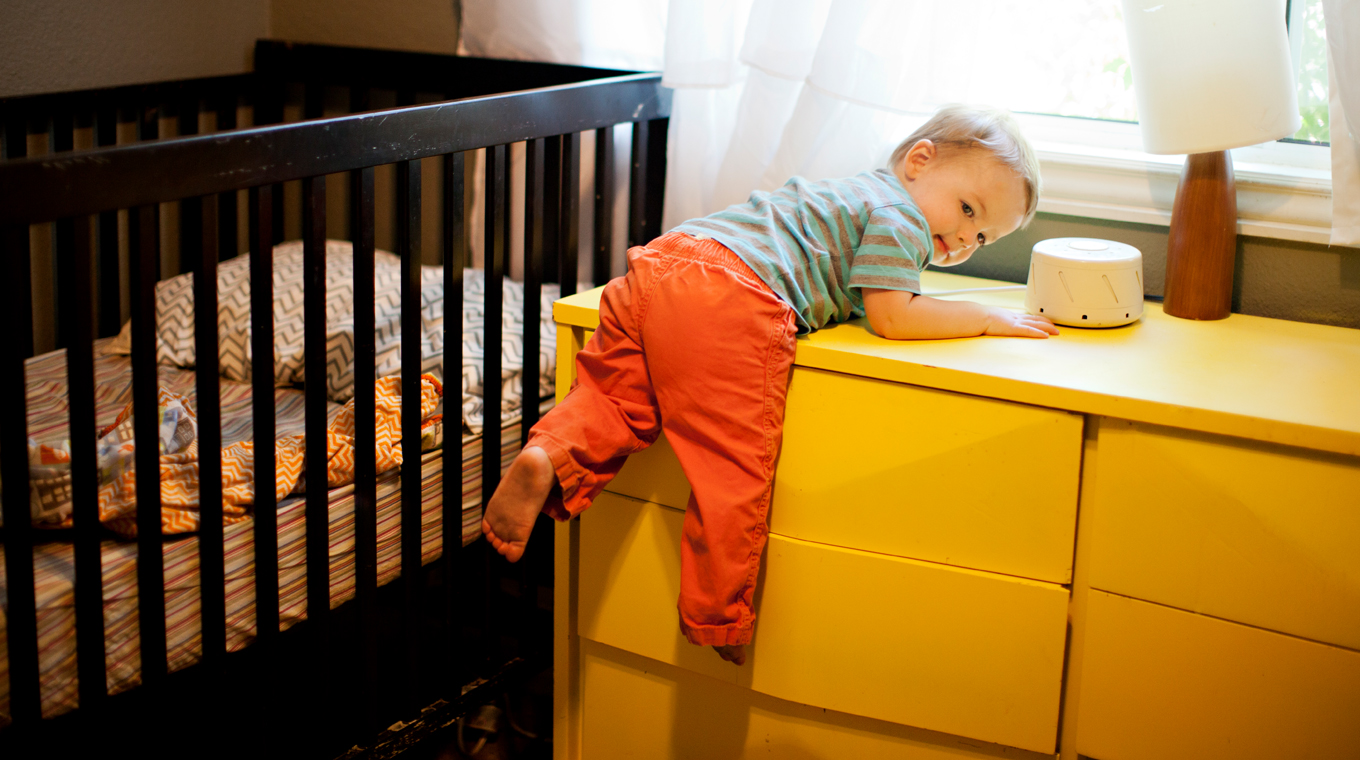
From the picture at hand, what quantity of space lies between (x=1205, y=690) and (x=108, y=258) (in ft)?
5.29

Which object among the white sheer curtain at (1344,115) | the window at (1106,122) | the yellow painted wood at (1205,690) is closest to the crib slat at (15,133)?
the window at (1106,122)

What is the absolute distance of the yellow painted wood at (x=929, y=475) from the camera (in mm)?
1077

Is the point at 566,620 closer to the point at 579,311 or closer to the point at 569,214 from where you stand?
the point at 579,311

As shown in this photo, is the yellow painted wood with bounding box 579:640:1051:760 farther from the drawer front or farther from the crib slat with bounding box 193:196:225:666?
the crib slat with bounding box 193:196:225:666

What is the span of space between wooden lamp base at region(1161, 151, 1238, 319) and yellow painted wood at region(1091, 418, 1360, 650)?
395 mm

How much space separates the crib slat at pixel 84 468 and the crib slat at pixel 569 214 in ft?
2.15

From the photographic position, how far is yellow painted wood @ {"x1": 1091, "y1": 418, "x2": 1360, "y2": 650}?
3.19 feet

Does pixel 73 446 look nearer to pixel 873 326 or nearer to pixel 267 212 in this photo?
pixel 267 212

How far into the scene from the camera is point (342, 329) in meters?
1.59

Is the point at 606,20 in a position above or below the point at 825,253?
above

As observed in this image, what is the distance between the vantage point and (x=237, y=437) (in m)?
1.40

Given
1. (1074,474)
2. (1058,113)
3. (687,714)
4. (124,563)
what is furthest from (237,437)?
(1058,113)

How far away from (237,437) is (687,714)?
0.73 m

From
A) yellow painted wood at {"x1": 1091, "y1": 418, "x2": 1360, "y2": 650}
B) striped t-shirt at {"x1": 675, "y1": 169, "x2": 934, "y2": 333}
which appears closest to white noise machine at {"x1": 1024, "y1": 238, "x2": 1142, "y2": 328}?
striped t-shirt at {"x1": 675, "y1": 169, "x2": 934, "y2": 333}
